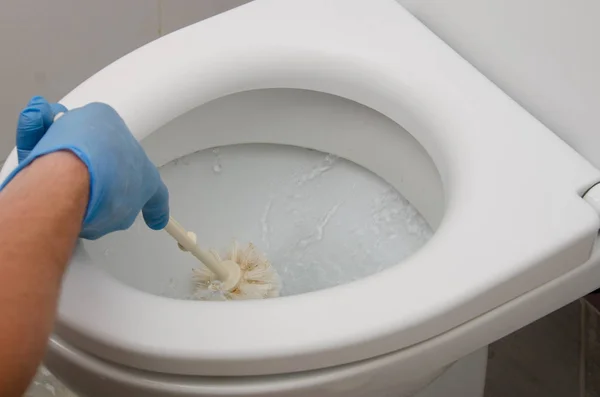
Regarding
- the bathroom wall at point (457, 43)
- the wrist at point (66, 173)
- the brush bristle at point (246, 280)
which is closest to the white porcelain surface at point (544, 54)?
the bathroom wall at point (457, 43)

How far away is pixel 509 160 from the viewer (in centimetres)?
56

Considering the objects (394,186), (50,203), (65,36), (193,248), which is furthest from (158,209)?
(65,36)

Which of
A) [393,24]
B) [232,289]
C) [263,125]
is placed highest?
[393,24]

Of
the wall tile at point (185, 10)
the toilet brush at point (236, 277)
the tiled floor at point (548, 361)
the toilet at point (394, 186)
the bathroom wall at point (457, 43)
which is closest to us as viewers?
the toilet at point (394, 186)

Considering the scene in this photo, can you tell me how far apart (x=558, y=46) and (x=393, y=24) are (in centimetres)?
17

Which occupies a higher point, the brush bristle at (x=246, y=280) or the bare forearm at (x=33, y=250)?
the bare forearm at (x=33, y=250)

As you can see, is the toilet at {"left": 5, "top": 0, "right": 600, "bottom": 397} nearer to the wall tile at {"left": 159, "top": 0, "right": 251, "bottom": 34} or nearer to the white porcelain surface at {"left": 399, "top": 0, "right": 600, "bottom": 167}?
the white porcelain surface at {"left": 399, "top": 0, "right": 600, "bottom": 167}

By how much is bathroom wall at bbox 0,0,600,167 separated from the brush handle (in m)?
0.31

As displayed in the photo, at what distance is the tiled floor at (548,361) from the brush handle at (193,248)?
13.1 inches

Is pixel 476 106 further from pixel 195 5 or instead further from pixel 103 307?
pixel 195 5

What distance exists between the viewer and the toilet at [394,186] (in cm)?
46

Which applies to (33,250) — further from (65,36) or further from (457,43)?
(65,36)

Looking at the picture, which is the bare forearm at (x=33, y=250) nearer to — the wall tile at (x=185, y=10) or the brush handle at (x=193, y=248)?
the brush handle at (x=193, y=248)

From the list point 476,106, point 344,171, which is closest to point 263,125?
point 344,171
